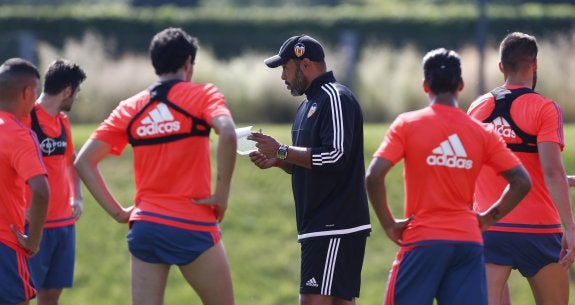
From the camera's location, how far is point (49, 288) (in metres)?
8.57

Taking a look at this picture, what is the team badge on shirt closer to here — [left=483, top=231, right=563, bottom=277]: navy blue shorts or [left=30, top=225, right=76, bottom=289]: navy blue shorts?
[left=483, top=231, right=563, bottom=277]: navy blue shorts

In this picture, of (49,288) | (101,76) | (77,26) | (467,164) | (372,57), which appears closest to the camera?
(467,164)

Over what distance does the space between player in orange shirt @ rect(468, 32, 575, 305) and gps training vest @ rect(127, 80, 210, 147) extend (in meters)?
2.00

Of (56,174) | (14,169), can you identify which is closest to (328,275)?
(14,169)

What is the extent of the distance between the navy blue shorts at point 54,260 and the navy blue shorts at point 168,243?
2288 mm

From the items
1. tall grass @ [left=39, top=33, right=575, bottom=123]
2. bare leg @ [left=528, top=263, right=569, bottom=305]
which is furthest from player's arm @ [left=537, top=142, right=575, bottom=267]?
tall grass @ [left=39, top=33, right=575, bottom=123]

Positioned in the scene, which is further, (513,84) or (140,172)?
(513,84)

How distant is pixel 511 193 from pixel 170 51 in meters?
2.04

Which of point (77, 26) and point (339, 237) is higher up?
point (77, 26)

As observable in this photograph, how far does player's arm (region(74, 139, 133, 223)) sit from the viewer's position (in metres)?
6.49

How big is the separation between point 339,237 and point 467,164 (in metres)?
1.35

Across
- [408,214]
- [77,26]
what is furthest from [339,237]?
[77,26]

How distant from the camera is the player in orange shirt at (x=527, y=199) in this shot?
280 inches

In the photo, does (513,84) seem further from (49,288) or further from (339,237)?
(49,288)
